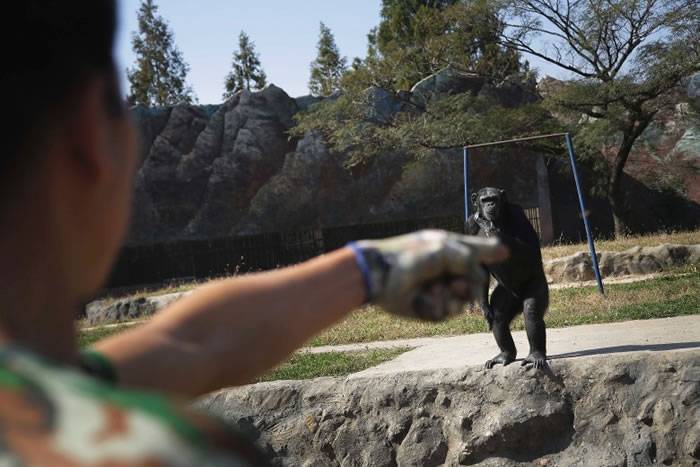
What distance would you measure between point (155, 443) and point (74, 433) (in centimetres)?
5

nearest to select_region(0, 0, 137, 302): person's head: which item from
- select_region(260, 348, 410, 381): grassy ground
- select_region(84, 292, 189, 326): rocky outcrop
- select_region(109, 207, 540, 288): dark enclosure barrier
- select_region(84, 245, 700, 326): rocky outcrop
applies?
select_region(260, 348, 410, 381): grassy ground

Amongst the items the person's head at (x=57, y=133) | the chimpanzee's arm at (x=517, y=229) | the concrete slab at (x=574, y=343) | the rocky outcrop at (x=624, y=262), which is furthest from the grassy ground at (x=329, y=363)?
the person's head at (x=57, y=133)

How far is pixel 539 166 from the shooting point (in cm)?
1989

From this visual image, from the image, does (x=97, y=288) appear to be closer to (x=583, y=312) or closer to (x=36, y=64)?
(x=36, y=64)

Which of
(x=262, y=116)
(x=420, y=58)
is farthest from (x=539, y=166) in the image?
(x=262, y=116)

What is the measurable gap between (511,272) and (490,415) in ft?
4.94

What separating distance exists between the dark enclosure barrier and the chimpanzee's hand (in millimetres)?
18274

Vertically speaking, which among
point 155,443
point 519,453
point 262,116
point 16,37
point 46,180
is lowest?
point 519,453

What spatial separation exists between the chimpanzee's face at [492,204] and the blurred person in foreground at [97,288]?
18.4 ft

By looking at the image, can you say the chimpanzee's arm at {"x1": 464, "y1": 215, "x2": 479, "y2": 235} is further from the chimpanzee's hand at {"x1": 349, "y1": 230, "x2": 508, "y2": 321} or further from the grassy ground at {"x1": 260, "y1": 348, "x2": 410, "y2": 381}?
the chimpanzee's hand at {"x1": 349, "y1": 230, "x2": 508, "y2": 321}

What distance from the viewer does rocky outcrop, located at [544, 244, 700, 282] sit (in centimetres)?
1319

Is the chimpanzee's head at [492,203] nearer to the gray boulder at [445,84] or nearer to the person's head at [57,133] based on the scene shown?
the person's head at [57,133]

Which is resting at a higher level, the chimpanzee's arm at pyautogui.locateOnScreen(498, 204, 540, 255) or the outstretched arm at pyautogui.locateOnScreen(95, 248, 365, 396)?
the outstretched arm at pyautogui.locateOnScreen(95, 248, 365, 396)

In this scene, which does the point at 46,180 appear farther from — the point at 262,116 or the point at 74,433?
the point at 262,116
